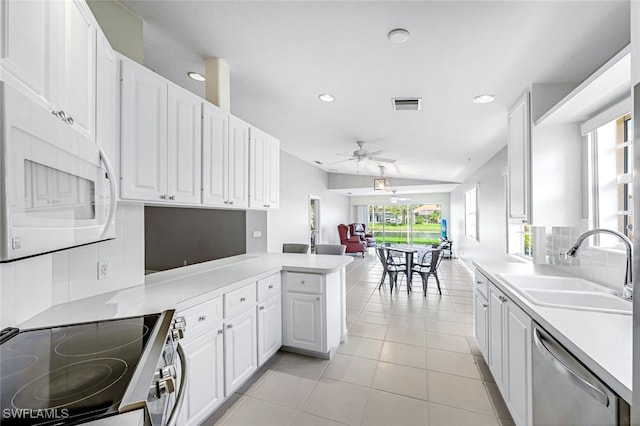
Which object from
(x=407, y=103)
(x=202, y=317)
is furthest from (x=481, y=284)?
(x=202, y=317)

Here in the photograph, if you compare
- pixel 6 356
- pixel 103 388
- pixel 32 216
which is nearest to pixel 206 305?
pixel 6 356

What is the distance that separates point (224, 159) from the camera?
2.48 meters

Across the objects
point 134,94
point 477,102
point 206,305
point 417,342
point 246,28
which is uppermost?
point 246,28

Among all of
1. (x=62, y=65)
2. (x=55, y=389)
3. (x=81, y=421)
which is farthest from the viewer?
(x=62, y=65)

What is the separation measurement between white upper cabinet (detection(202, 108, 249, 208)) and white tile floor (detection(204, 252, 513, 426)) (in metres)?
1.55

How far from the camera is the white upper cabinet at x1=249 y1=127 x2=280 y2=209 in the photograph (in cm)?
288

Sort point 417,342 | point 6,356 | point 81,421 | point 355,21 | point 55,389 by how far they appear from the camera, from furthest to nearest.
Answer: point 417,342 → point 355,21 → point 6,356 → point 55,389 → point 81,421

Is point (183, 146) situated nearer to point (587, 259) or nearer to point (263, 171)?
point (263, 171)

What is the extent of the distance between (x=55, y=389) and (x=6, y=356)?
0.36 m

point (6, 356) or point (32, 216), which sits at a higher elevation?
point (32, 216)

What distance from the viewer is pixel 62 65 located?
3.42 ft

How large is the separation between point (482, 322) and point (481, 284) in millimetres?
338

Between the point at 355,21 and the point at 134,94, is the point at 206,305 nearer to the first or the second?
the point at 134,94

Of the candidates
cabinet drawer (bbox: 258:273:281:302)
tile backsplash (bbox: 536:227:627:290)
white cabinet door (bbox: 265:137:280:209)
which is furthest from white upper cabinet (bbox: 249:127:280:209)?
tile backsplash (bbox: 536:227:627:290)
